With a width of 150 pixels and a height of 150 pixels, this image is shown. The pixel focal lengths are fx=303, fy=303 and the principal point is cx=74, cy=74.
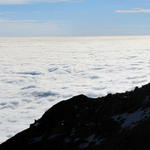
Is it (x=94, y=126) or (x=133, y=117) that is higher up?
(x=133, y=117)

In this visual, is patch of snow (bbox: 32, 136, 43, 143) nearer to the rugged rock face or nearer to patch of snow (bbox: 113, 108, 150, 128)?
the rugged rock face

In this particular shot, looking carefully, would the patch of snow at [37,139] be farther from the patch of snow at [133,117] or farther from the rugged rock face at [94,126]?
the patch of snow at [133,117]

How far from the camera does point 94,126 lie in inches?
862

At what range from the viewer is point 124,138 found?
18094mm

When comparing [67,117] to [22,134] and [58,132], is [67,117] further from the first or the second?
[22,134]

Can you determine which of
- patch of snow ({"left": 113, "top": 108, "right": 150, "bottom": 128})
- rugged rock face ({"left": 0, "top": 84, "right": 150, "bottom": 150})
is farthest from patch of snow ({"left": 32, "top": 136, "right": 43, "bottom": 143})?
patch of snow ({"left": 113, "top": 108, "right": 150, "bottom": 128})

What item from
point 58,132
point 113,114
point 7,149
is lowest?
point 7,149

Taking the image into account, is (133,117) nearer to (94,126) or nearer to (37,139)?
(94,126)

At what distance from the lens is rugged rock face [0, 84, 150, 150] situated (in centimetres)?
1817

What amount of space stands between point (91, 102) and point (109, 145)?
31.5 feet

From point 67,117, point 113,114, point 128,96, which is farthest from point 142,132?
point 67,117

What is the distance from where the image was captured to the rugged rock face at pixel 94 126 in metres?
18.2

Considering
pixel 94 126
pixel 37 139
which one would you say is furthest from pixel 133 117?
pixel 37 139

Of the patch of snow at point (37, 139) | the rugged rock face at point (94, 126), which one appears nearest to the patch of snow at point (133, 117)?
the rugged rock face at point (94, 126)
